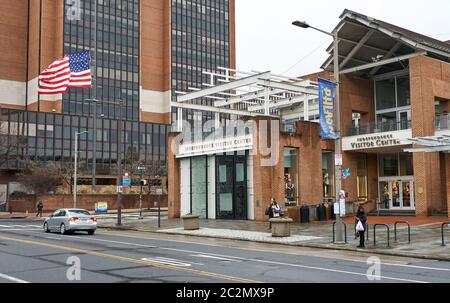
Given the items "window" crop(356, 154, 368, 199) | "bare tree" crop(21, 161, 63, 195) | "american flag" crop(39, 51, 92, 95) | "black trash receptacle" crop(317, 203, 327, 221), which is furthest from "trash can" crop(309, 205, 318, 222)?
"bare tree" crop(21, 161, 63, 195)

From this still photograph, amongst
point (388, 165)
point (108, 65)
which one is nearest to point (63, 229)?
point (388, 165)

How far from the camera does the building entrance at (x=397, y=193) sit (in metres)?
38.4

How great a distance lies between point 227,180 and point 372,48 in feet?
48.2

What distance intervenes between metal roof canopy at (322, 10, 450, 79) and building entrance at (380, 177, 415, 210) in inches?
329

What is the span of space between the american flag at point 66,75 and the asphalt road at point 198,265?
76.1 ft

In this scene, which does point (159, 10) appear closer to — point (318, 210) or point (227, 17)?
point (227, 17)

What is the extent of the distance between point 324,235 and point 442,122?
15653 mm

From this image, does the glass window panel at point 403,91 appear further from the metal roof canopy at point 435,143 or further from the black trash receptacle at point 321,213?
the black trash receptacle at point 321,213

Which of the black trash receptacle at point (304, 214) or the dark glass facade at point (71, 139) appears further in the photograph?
the dark glass facade at point (71, 139)

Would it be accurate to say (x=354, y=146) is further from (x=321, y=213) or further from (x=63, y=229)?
(x=63, y=229)

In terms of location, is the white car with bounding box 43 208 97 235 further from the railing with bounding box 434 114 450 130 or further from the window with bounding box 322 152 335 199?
the railing with bounding box 434 114 450 130

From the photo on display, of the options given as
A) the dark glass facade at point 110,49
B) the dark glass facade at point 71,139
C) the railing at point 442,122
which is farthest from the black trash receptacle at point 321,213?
the dark glass facade at point 110,49

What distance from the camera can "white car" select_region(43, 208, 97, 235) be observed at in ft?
87.6

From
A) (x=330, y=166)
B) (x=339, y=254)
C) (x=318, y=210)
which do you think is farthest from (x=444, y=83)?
(x=339, y=254)
